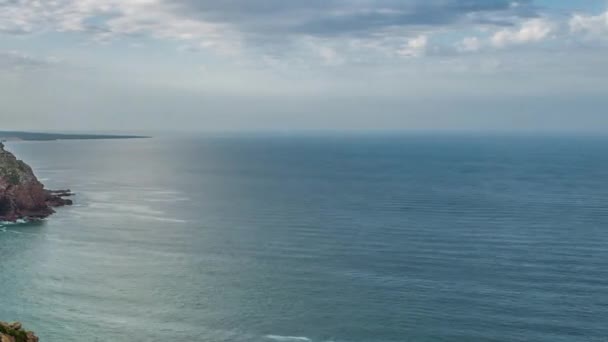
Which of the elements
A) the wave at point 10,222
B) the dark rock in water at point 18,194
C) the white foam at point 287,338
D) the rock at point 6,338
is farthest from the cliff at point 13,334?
the dark rock in water at point 18,194

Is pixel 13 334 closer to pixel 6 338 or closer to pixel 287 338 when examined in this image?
pixel 6 338

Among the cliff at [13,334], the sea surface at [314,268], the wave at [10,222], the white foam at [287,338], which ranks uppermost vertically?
the cliff at [13,334]

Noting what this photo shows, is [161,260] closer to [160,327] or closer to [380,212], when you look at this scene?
[160,327]

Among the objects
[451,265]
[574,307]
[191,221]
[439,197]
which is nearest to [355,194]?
[439,197]

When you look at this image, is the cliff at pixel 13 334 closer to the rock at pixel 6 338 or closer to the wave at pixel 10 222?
the rock at pixel 6 338

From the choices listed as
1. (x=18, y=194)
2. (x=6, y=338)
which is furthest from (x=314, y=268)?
(x=18, y=194)

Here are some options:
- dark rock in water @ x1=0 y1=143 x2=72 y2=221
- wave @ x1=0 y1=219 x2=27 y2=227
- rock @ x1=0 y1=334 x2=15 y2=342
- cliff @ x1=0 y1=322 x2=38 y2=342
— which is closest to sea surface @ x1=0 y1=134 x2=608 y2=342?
wave @ x1=0 y1=219 x2=27 y2=227

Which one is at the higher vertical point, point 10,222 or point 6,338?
point 6,338
